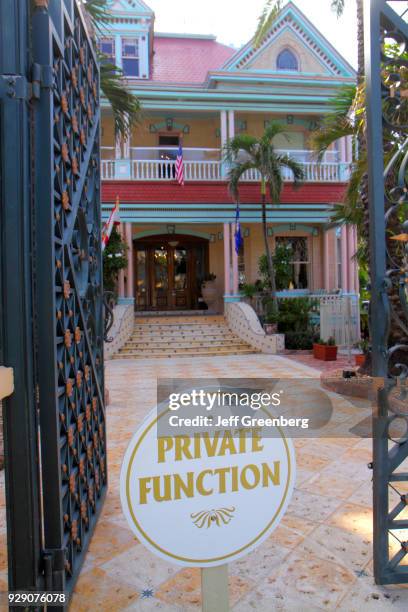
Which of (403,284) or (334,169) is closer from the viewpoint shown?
(403,284)

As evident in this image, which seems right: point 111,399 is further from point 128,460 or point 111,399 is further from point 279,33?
point 279,33

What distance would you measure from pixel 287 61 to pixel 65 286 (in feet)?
61.5

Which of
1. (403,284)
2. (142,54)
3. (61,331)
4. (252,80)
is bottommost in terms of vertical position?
(61,331)

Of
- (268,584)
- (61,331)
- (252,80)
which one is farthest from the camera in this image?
(252,80)

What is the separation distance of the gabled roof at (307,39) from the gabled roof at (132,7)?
4.45 meters

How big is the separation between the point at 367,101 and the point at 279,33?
1795cm

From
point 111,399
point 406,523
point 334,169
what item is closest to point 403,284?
point 406,523

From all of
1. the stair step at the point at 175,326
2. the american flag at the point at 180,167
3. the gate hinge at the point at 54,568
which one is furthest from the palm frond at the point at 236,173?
the gate hinge at the point at 54,568

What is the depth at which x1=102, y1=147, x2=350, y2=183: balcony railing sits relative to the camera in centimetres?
1606

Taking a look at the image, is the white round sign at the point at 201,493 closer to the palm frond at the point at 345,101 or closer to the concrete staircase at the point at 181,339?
the palm frond at the point at 345,101

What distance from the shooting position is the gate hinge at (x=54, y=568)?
206cm

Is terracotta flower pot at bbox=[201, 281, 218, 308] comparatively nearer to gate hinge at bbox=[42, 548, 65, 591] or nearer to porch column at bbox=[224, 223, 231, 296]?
porch column at bbox=[224, 223, 231, 296]

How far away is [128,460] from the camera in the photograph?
1616mm

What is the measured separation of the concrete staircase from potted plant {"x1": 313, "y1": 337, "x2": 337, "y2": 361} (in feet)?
6.49
